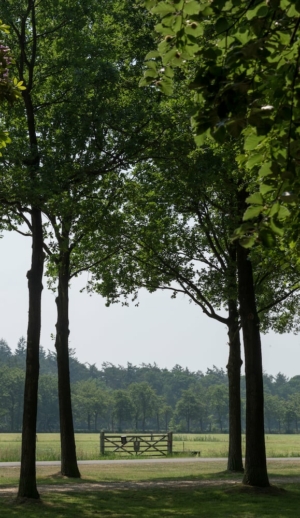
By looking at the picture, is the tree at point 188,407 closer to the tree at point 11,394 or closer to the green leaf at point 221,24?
the tree at point 11,394

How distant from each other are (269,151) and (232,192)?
587 inches

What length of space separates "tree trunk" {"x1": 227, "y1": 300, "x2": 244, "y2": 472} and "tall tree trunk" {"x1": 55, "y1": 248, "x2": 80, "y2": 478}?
506 cm

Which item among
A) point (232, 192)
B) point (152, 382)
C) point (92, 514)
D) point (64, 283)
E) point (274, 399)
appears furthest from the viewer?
point (152, 382)

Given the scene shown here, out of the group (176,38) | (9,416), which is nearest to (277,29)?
(176,38)

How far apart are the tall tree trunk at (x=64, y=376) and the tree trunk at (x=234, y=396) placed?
5.06 meters

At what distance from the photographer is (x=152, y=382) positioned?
188 metres

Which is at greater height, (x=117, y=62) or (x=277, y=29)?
(x=117, y=62)

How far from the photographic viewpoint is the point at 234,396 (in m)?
23.7

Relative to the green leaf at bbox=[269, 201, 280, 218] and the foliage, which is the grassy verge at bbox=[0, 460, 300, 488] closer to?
the foliage

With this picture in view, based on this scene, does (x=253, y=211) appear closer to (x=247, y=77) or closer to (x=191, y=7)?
(x=247, y=77)

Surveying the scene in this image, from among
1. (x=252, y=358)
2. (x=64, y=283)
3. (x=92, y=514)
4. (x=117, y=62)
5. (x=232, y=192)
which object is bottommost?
(x=92, y=514)

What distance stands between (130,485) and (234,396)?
6312mm

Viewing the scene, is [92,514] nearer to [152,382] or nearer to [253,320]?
[253,320]

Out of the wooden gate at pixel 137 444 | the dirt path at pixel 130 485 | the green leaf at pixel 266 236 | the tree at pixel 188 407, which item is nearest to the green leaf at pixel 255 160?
the green leaf at pixel 266 236
